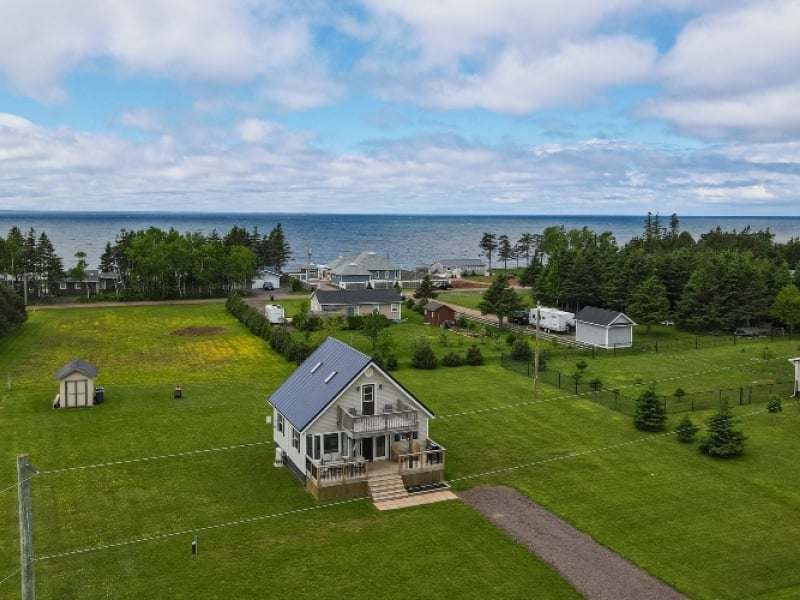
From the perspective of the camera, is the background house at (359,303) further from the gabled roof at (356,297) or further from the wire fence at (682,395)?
the wire fence at (682,395)

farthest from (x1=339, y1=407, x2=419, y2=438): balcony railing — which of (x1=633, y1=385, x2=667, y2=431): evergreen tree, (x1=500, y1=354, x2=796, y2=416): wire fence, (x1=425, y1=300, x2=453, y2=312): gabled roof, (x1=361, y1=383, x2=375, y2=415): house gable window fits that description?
(x1=425, y1=300, x2=453, y2=312): gabled roof

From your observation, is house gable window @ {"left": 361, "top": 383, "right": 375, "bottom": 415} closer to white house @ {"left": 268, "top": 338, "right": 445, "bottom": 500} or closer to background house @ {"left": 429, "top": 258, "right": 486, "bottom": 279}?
white house @ {"left": 268, "top": 338, "right": 445, "bottom": 500}

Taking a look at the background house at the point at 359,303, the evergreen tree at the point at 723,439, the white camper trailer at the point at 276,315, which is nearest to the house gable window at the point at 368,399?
the evergreen tree at the point at 723,439

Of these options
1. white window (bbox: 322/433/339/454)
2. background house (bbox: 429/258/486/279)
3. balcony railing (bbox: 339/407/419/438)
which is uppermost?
background house (bbox: 429/258/486/279)

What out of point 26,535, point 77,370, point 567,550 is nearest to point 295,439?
point 567,550

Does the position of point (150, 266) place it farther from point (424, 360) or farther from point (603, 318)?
point (603, 318)
